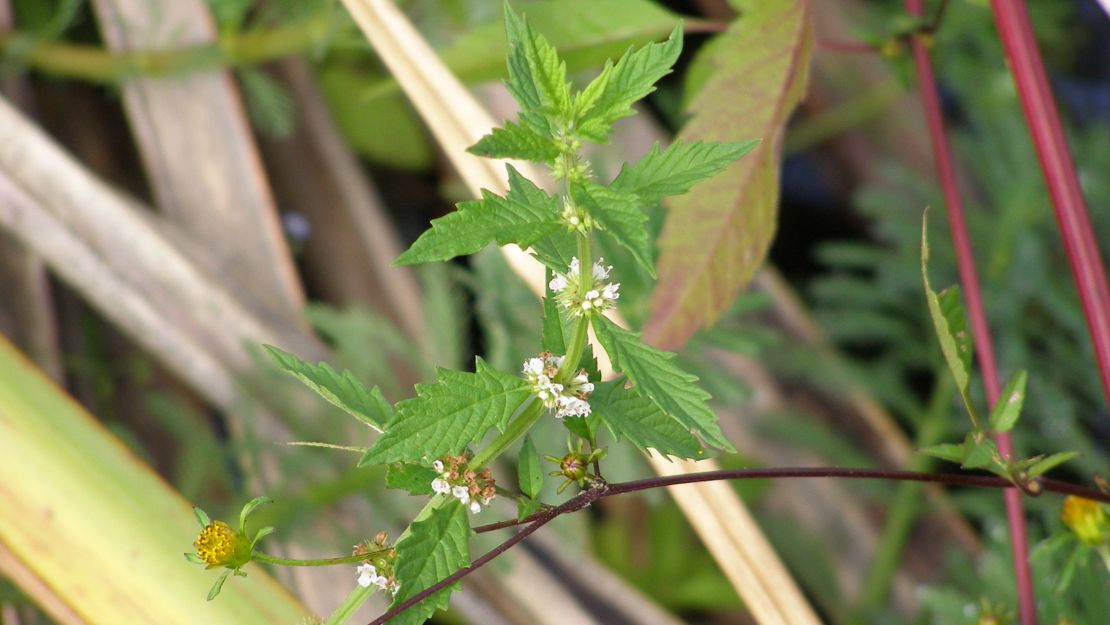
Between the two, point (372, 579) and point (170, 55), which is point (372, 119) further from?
point (372, 579)

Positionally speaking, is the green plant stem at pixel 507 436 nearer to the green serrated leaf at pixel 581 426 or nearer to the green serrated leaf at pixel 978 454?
the green serrated leaf at pixel 581 426

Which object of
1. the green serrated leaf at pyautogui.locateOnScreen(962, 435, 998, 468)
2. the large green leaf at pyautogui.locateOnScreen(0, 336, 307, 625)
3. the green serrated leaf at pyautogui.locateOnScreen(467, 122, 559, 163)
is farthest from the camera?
the large green leaf at pyautogui.locateOnScreen(0, 336, 307, 625)

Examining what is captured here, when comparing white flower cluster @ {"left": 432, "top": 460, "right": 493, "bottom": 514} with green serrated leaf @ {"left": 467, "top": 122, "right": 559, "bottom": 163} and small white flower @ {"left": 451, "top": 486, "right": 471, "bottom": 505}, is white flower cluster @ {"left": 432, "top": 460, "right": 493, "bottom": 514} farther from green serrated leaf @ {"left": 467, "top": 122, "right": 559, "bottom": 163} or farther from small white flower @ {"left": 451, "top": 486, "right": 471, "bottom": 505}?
green serrated leaf @ {"left": 467, "top": 122, "right": 559, "bottom": 163}

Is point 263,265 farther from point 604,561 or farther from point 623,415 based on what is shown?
point 623,415

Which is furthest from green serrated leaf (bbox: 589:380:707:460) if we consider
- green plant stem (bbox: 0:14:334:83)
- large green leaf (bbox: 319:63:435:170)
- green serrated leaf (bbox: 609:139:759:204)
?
large green leaf (bbox: 319:63:435:170)

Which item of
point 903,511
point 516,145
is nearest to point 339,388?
point 516,145

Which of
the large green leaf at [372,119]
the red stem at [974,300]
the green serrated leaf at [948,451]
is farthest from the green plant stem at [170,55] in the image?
the green serrated leaf at [948,451]

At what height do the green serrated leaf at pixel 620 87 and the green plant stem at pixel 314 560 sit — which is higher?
the green serrated leaf at pixel 620 87

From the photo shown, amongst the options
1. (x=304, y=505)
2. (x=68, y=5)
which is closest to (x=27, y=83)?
(x=68, y=5)

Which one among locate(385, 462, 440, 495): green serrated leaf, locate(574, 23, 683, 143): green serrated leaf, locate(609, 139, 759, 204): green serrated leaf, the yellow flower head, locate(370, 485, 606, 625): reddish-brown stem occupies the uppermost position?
locate(574, 23, 683, 143): green serrated leaf
